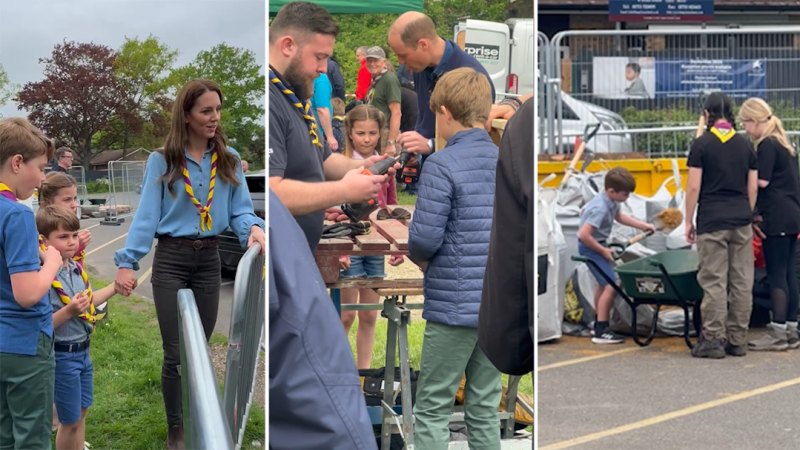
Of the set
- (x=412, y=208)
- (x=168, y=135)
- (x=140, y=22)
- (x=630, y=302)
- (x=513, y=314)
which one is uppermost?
(x=140, y=22)

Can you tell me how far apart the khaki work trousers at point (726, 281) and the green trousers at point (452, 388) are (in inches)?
180

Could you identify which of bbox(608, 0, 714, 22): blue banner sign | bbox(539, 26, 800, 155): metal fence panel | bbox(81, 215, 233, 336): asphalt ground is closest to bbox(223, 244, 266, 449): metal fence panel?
bbox(81, 215, 233, 336): asphalt ground

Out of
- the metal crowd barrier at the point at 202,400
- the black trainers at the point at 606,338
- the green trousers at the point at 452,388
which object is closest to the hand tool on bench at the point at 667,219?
the black trainers at the point at 606,338

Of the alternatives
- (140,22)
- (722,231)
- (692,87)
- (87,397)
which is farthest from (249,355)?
(692,87)

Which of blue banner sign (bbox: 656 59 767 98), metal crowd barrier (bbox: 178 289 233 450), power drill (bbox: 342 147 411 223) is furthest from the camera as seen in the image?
blue banner sign (bbox: 656 59 767 98)

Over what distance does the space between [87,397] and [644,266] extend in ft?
17.3

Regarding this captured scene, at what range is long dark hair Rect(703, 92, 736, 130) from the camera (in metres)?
7.47

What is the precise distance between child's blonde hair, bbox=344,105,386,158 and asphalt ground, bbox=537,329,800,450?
2638 mm

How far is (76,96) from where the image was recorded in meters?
2.94

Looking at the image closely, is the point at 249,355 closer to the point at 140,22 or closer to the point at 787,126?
the point at 140,22


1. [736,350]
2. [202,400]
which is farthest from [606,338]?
[202,400]

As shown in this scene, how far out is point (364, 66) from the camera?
8.66 ft

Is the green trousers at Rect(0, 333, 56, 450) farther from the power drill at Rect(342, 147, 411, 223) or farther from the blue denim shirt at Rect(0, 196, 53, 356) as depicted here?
the power drill at Rect(342, 147, 411, 223)

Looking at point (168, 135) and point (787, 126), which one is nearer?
point (168, 135)
